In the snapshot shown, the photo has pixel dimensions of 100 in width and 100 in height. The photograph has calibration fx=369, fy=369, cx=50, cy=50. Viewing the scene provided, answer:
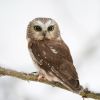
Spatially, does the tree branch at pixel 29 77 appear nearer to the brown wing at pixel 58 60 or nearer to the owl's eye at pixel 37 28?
the brown wing at pixel 58 60

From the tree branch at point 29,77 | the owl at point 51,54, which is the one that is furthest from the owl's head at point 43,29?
the tree branch at point 29,77

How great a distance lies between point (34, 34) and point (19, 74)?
0.77 meters

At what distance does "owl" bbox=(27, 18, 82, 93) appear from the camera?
1451 millimetres

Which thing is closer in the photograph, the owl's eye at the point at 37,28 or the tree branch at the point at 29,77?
the tree branch at the point at 29,77

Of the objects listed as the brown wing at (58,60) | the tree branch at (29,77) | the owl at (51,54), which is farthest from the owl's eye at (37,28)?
the tree branch at (29,77)

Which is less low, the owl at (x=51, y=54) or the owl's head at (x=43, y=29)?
the owl's head at (x=43, y=29)

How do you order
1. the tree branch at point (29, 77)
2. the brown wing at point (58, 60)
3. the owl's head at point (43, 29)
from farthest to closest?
the owl's head at point (43, 29) → the brown wing at point (58, 60) → the tree branch at point (29, 77)

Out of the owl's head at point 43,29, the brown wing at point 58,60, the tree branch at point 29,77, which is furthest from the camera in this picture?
the owl's head at point 43,29

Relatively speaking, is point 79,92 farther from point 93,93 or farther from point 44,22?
point 44,22

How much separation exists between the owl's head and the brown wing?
3.2 inches

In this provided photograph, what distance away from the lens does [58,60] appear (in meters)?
1.63

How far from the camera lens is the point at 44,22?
199 centimetres

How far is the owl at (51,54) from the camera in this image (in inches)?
57.1

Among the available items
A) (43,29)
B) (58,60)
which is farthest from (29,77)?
(43,29)
